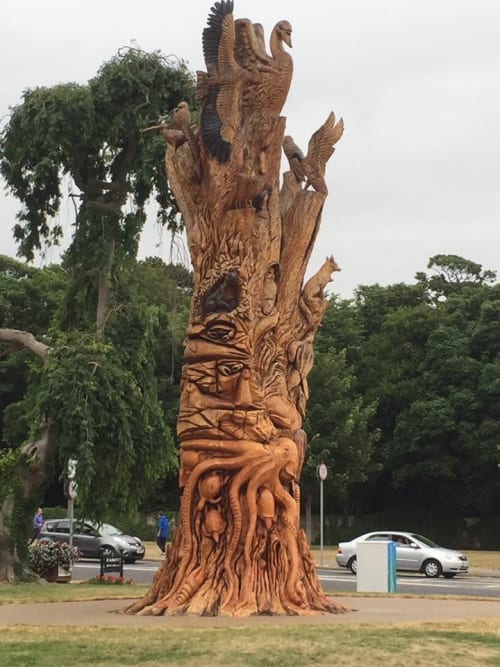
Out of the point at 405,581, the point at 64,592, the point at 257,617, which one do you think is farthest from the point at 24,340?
the point at 257,617

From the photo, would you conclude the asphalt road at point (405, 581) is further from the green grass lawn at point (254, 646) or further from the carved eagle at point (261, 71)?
the carved eagle at point (261, 71)

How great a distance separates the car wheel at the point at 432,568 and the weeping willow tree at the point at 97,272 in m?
9.34

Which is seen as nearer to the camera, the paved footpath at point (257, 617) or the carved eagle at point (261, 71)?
the paved footpath at point (257, 617)

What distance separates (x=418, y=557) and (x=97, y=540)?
32.5 feet

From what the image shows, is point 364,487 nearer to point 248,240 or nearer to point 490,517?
point 490,517

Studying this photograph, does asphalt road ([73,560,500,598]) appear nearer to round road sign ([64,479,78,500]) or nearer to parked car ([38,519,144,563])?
parked car ([38,519,144,563])

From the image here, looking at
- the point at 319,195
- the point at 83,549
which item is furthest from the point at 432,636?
the point at 83,549

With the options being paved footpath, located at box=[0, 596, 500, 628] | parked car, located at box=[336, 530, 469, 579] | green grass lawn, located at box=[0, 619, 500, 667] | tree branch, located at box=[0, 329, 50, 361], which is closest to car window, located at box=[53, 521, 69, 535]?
parked car, located at box=[336, 530, 469, 579]

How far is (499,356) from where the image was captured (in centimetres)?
4306

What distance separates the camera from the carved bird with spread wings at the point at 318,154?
17016 mm

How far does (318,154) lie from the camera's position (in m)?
17.1

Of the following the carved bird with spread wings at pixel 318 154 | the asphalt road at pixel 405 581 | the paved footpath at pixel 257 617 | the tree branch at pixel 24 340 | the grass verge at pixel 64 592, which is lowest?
the paved footpath at pixel 257 617

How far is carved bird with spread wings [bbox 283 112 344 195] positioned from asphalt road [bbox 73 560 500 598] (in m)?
8.56

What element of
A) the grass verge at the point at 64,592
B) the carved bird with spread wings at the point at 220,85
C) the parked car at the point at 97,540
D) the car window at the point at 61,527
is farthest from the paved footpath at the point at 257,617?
the car window at the point at 61,527
